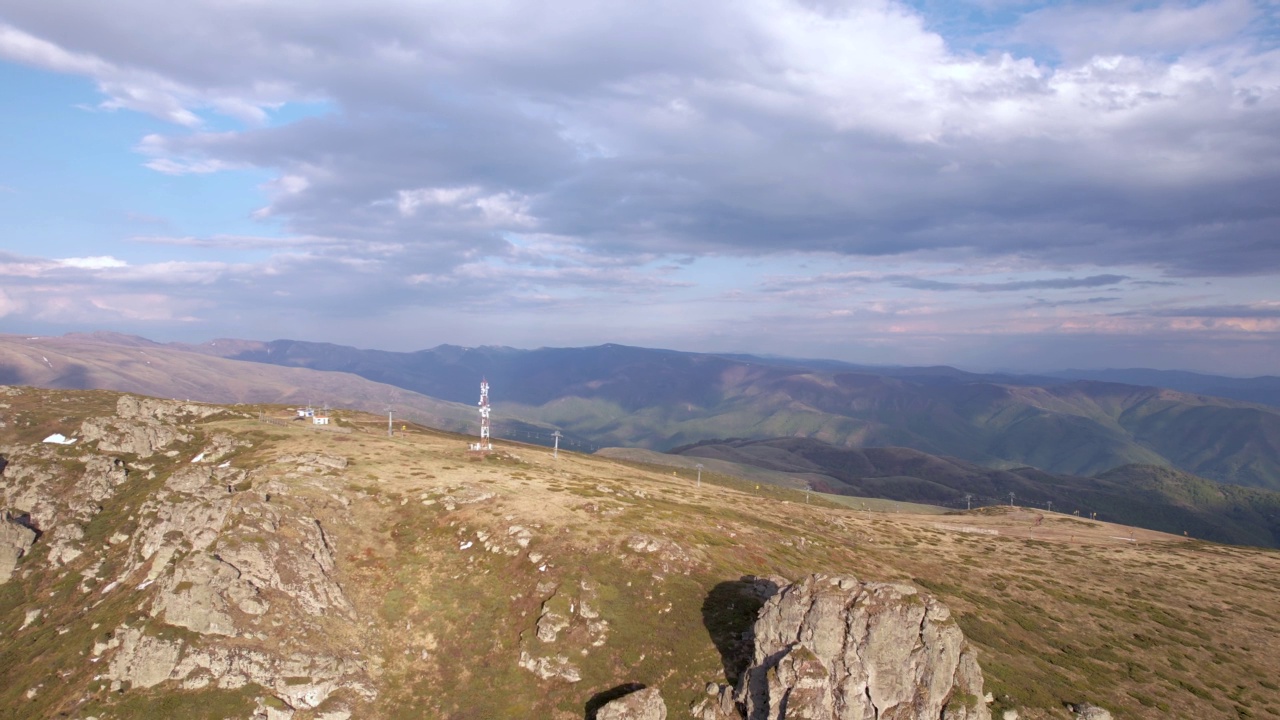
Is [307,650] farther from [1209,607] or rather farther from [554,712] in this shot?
[1209,607]

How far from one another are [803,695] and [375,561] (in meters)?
58.7

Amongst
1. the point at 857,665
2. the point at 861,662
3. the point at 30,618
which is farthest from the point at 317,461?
the point at 861,662

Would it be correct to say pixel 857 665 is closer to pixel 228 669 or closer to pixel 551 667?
pixel 551 667

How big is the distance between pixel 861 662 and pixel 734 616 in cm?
1567

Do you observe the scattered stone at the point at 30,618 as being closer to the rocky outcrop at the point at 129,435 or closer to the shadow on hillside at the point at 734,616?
the rocky outcrop at the point at 129,435

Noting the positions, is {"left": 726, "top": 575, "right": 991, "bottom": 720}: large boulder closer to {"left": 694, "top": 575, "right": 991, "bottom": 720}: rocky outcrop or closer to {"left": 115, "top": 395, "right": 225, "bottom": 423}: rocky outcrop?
{"left": 694, "top": 575, "right": 991, "bottom": 720}: rocky outcrop

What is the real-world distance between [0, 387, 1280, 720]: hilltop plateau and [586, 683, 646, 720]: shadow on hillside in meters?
0.38

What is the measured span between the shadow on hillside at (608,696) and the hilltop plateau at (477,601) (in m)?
0.38

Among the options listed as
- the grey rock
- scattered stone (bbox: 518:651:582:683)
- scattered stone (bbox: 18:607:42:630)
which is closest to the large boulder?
scattered stone (bbox: 518:651:582:683)

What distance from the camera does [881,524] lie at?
16112cm

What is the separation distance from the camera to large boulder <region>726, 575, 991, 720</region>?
195 feet

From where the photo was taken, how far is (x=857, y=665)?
61.2 m

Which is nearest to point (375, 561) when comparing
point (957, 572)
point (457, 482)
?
point (457, 482)

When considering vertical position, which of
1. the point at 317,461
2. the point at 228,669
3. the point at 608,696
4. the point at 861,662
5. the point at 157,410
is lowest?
the point at 608,696
